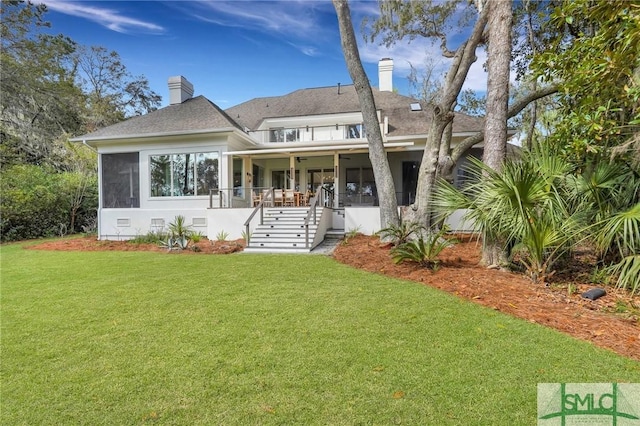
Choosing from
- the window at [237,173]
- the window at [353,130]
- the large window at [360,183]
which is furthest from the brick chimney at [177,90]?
the large window at [360,183]

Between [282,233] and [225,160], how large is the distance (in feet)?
15.4

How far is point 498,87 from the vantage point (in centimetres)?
672

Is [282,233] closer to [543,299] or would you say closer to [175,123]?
[175,123]

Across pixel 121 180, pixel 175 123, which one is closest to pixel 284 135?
pixel 175 123

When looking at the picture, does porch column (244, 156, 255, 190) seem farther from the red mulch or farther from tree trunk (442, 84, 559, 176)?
tree trunk (442, 84, 559, 176)

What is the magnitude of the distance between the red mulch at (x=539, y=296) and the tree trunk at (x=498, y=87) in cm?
104

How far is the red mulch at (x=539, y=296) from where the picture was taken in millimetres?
3641

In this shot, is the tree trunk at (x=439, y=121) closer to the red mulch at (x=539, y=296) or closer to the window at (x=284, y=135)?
the red mulch at (x=539, y=296)

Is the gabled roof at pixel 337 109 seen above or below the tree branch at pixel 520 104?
above

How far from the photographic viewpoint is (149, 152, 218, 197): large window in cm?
1380

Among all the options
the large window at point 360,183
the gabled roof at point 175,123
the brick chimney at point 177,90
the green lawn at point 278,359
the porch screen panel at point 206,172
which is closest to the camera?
the green lawn at point 278,359

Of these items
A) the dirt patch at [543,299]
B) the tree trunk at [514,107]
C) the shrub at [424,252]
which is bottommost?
the dirt patch at [543,299]

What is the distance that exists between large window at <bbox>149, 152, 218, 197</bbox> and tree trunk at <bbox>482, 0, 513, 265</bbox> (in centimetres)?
1049

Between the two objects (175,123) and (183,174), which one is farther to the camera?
(175,123)
